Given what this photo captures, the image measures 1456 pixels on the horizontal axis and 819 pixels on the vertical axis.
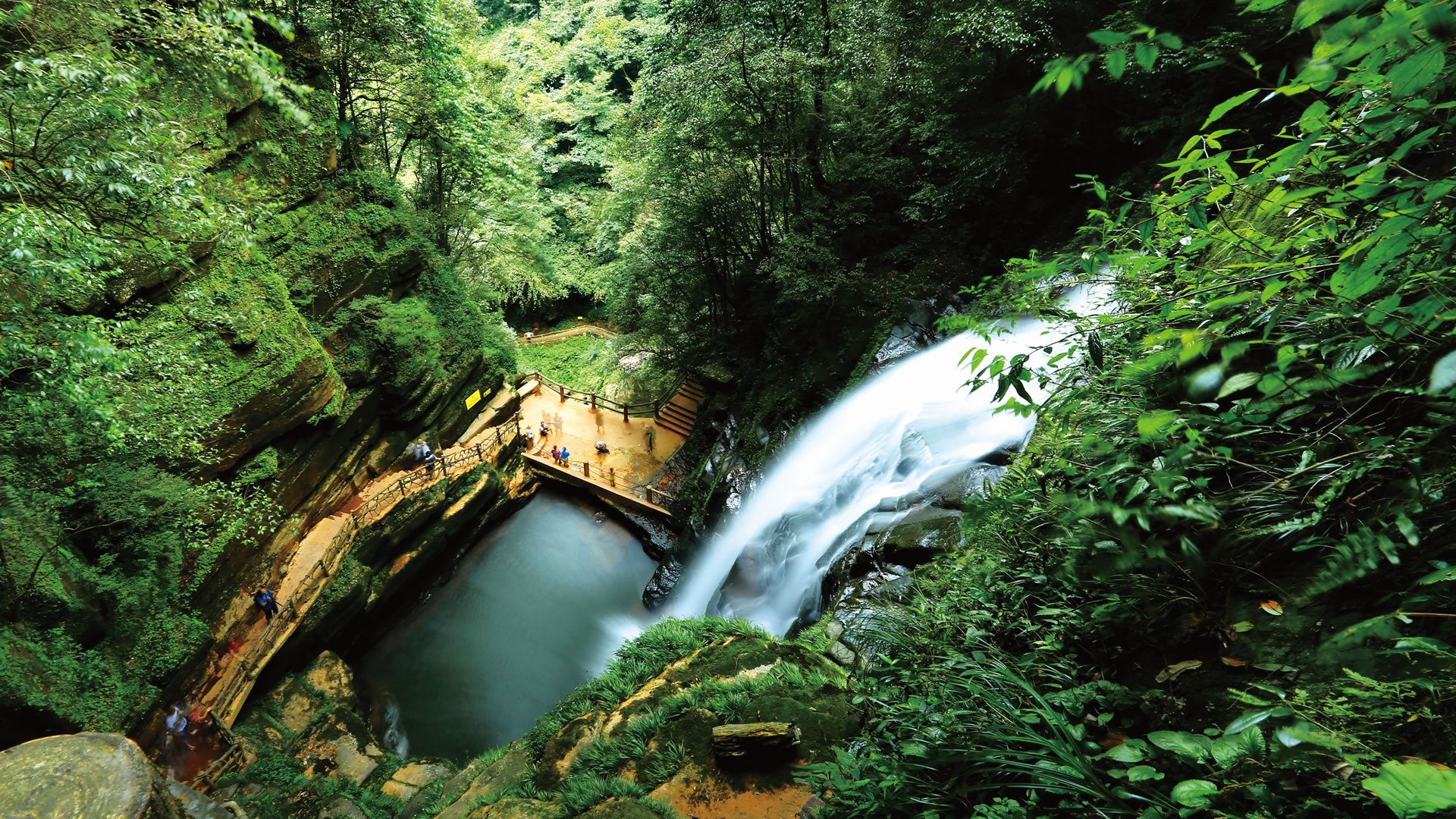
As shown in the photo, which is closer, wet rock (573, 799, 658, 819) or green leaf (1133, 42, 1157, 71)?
green leaf (1133, 42, 1157, 71)

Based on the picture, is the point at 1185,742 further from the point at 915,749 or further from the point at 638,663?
the point at 638,663

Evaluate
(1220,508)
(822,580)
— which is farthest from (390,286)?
(1220,508)

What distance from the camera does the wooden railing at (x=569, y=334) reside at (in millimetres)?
23188

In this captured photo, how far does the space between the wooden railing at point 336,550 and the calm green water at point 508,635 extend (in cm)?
214

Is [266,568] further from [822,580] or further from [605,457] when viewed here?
[822,580]

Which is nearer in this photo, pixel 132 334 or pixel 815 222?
pixel 132 334

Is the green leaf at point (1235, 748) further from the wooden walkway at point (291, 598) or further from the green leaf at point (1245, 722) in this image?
the wooden walkway at point (291, 598)

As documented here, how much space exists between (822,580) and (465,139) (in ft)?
36.3

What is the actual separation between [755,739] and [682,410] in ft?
42.4

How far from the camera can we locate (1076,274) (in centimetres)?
229

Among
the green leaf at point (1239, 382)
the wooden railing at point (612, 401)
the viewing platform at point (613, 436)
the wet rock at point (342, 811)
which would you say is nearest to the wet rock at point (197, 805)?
the wet rock at point (342, 811)

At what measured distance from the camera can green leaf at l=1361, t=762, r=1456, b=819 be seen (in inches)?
30.8

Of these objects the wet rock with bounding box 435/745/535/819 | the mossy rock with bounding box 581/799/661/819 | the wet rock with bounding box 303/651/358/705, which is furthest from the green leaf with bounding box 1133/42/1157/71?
the wet rock with bounding box 303/651/358/705

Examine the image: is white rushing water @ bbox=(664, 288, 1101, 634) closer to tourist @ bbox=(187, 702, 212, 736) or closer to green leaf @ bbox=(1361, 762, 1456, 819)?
green leaf @ bbox=(1361, 762, 1456, 819)
